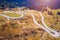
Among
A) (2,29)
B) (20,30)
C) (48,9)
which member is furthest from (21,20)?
(48,9)

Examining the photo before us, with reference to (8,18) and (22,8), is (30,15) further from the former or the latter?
(8,18)

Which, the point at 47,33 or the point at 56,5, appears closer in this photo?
the point at 47,33

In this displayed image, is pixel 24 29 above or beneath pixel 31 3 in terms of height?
beneath

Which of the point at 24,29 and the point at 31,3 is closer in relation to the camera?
the point at 24,29

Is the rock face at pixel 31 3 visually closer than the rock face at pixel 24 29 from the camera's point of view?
No

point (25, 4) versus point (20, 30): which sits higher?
point (25, 4)

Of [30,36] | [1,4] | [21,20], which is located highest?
[1,4]

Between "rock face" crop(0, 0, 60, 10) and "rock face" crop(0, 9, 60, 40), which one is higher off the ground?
"rock face" crop(0, 0, 60, 10)

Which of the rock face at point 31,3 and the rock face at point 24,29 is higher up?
the rock face at point 31,3

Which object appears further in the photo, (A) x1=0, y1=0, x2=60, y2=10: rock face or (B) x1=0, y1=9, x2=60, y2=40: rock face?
(A) x1=0, y1=0, x2=60, y2=10: rock face

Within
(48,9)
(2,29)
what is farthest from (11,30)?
(48,9)
